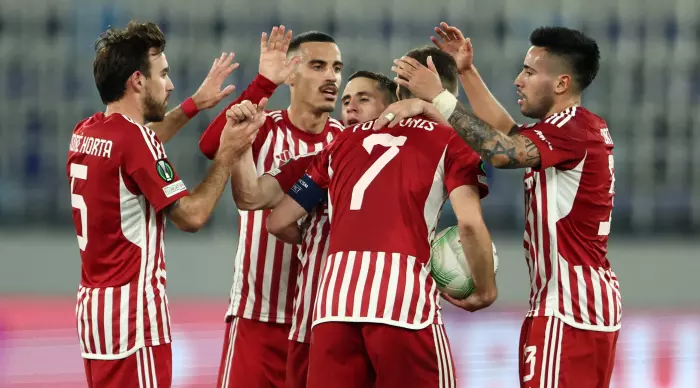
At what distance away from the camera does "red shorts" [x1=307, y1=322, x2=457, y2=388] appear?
3926 millimetres

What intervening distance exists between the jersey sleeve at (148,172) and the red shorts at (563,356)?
1.66 m

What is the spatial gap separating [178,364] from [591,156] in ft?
14.3

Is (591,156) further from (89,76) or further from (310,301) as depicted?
(89,76)

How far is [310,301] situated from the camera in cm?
481

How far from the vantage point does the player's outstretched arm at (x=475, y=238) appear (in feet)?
13.2

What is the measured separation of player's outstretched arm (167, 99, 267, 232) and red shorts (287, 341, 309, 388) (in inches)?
31.4

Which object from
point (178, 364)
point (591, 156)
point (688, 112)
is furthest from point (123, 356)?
point (688, 112)

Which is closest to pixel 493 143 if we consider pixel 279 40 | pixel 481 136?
pixel 481 136

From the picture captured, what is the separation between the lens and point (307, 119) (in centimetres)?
536

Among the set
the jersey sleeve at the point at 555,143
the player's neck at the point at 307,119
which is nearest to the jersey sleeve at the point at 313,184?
the player's neck at the point at 307,119

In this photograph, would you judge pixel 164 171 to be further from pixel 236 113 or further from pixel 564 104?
pixel 564 104

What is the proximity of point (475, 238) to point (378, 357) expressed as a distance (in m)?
0.61

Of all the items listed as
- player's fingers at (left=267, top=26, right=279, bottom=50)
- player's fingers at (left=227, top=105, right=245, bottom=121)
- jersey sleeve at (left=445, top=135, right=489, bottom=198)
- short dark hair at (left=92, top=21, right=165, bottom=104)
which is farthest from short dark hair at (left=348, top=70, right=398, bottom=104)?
short dark hair at (left=92, top=21, right=165, bottom=104)

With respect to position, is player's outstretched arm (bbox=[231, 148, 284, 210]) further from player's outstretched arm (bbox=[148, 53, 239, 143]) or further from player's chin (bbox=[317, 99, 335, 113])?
player's chin (bbox=[317, 99, 335, 113])
